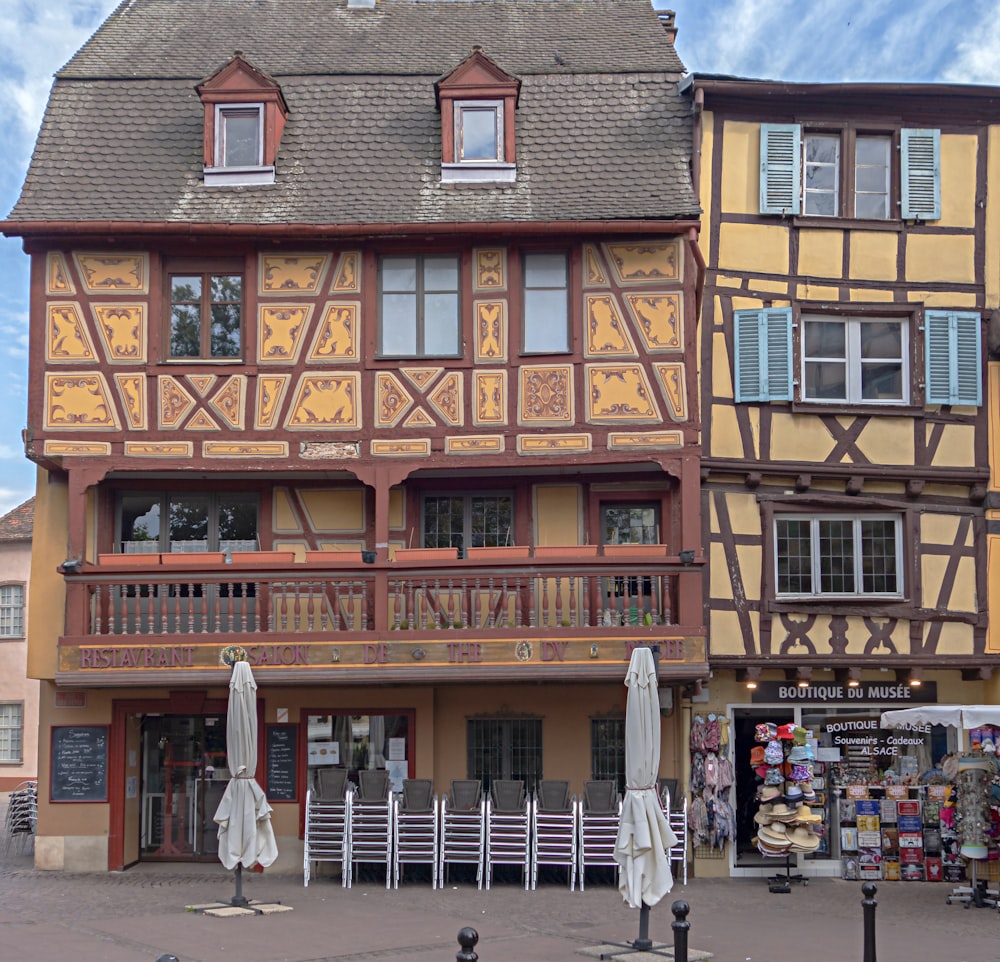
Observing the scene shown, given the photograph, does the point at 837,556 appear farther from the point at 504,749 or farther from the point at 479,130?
the point at 479,130

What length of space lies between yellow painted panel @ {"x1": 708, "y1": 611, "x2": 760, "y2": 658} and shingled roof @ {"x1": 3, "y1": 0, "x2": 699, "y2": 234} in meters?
5.23

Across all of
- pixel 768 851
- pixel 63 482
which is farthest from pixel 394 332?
pixel 768 851

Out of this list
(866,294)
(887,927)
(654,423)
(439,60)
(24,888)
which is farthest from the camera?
(439,60)

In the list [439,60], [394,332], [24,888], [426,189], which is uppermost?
[439,60]

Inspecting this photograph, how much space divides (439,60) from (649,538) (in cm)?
783

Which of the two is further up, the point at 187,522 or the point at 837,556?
the point at 187,522

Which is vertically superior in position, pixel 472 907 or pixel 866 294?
pixel 866 294

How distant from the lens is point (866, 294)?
1959 cm

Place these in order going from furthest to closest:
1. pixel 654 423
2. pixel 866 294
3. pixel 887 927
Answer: pixel 866 294, pixel 654 423, pixel 887 927

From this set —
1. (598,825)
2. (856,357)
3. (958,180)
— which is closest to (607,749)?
(598,825)

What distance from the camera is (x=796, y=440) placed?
63.1 feet

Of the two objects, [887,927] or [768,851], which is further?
[768,851]

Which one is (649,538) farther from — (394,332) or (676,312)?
(394,332)

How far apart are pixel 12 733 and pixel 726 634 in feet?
64.1
